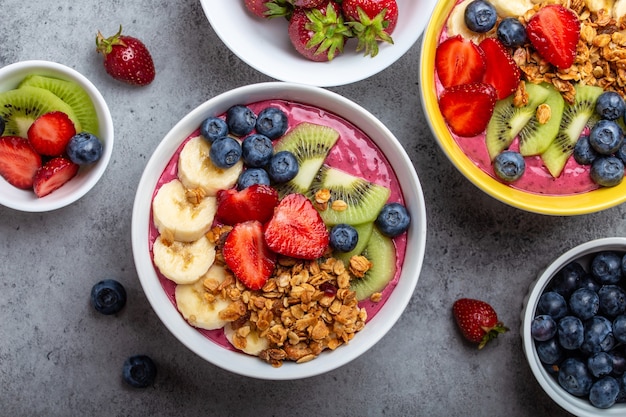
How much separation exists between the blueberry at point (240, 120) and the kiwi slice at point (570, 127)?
0.84m

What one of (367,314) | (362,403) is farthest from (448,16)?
(362,403)

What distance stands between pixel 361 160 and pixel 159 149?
0.56m

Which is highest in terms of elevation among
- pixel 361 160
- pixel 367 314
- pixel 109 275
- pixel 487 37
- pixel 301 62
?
pixel 487 37

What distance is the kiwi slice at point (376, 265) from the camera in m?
1.98

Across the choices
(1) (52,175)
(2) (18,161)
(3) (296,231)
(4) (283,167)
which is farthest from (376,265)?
(2) (18,161)

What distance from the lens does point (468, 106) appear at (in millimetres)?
1966

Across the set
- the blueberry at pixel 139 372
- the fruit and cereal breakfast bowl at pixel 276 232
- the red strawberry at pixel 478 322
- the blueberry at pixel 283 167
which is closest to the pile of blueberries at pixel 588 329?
the red strawberry at pixel 478 322

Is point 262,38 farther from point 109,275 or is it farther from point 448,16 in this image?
point 109,275

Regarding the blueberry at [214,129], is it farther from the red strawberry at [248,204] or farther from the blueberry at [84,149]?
the blueberry at [84,149]

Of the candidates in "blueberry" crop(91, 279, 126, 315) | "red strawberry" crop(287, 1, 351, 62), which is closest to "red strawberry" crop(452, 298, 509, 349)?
"red strawberry" crop(287, 1, 351, 62)

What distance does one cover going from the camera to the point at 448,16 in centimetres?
203

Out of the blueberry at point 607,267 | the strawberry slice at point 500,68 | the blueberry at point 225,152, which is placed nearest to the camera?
the blueberry at point 225,152

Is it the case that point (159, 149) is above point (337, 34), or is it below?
below

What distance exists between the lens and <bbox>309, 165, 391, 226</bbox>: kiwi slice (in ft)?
6.30
